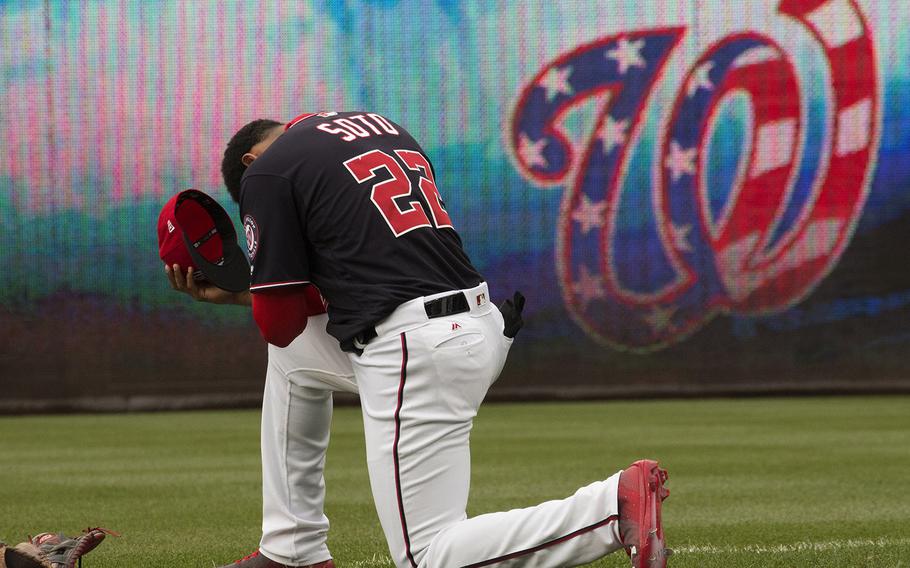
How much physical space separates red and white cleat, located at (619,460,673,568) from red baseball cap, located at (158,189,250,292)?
57.8 inches

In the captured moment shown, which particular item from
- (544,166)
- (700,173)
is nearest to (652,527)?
(544,166)

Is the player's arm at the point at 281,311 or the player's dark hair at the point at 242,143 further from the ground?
the player's dark hair at the point at 242,143

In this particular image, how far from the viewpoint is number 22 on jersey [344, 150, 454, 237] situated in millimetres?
3514

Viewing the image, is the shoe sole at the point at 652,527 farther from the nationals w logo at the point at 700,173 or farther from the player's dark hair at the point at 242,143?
the nationals w logo at the point at 700,173

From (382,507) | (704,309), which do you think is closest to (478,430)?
(704,309)

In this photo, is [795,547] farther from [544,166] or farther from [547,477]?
[544,166]

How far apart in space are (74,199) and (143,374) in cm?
225

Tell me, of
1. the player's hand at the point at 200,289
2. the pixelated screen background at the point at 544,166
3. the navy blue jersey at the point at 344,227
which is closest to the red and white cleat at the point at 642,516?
the navy blue jersey at the point at 344,227

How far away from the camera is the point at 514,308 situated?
3.76m

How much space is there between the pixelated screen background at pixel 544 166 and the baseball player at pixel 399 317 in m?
11.8

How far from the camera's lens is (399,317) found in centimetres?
346

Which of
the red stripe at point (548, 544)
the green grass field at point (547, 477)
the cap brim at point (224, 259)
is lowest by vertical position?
the green grass field at point (547, 477)

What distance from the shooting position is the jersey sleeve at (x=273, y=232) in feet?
11.4

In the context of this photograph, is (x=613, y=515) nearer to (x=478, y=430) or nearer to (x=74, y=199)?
(x=478, y=430)
